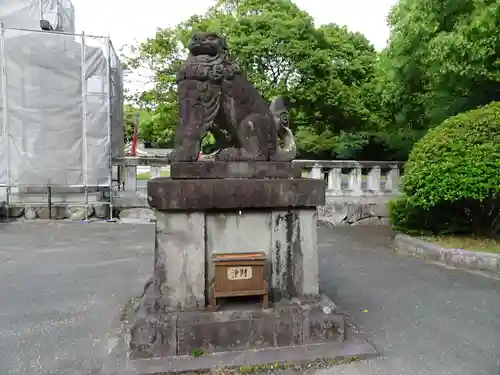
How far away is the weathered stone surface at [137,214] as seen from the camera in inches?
390

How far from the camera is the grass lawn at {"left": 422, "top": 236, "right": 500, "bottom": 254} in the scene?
6.30 meters

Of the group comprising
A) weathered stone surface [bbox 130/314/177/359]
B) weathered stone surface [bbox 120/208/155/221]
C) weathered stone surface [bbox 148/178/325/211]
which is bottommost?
weathered stone surface [bbox 130/314/177/359]

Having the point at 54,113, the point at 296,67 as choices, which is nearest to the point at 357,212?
the point at 296,67

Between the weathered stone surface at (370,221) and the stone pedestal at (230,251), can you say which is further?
the weathered stone surface at (370,221)

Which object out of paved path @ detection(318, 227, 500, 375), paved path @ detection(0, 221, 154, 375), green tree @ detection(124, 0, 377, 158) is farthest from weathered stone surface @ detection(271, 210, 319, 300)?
green tree @ detection(124, 0, 377, 158)

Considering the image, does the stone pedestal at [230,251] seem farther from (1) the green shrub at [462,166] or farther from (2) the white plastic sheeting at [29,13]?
(2) the white plastic sheeting at [29,13]

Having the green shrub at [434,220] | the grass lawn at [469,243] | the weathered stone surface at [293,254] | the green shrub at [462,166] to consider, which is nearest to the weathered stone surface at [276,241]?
the weathered stone surface at [293,254]

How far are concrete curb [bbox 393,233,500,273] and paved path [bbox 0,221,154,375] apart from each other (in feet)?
14.2

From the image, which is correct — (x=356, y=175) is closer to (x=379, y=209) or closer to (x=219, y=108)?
(x=379, y=209)

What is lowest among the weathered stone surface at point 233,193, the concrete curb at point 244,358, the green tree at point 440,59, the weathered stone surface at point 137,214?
the concrete curb at point 244,358

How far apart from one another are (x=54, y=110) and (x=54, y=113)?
0.24ft

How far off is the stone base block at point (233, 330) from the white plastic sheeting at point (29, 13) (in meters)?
10.8

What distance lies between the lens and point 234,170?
3.54 meters

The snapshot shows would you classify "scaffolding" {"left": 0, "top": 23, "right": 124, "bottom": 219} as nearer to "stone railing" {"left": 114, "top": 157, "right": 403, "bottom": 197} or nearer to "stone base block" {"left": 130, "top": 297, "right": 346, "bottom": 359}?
"stone railing" {"left": 114, "top": 157, "right": 403, "bottom": 197}
